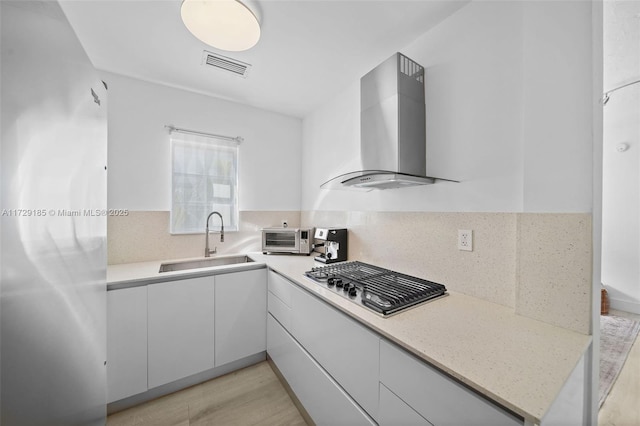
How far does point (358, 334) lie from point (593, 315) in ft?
2.98

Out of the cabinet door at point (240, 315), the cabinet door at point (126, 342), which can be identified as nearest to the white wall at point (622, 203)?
the cabinet door at point (240, 315)

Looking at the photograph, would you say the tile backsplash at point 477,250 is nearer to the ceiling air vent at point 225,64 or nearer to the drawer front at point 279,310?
the drawer front at point 279,310

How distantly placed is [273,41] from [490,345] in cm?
205

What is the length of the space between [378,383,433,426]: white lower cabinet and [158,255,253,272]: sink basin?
1829mm

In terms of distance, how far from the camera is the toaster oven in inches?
97.9

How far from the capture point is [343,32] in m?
1.58

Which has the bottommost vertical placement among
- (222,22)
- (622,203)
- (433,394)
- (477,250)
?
(433,394)

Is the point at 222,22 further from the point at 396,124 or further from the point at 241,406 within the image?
the point at 241,406

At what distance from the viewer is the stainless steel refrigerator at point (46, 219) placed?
426 millimetres

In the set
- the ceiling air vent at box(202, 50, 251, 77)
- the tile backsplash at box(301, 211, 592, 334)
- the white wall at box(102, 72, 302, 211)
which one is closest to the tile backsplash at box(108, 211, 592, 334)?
the tile backsplash at box(301, 211, 592, 334)

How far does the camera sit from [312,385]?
4.64 ft

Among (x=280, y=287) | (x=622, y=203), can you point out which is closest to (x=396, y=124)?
(x=280, y=287)

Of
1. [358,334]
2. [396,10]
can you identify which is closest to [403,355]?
[358,334]

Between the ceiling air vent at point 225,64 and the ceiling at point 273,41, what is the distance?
0.14 ft
